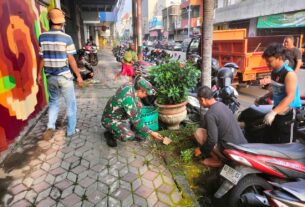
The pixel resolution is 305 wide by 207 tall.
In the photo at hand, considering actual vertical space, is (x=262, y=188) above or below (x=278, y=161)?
below

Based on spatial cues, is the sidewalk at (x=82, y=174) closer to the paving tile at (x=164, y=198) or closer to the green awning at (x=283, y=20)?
the paving tile at (x=164, y=198)

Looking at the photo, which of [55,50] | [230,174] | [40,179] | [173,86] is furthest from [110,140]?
[230,174]

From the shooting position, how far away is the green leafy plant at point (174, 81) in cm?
426

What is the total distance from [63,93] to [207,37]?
259cm

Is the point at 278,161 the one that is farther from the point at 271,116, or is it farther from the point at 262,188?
the point at 271,116

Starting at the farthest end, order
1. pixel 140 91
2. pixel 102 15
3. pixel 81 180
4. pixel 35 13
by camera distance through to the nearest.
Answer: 1. pixel 102 15
2. pixel 35 13
3. pixel 140 91
4. pixel 81 180

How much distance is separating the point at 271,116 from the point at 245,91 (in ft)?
18.8

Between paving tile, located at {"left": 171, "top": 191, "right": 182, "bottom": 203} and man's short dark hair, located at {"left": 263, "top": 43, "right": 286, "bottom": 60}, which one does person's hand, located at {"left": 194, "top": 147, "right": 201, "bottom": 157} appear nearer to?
paving tile, located at {"left": 171, "top": 191, "right": 182, "bottom": 203}

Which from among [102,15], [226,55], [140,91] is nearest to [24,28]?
[140,91]

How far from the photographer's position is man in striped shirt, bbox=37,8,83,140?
376cm

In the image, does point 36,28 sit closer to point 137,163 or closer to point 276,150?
point 137,163

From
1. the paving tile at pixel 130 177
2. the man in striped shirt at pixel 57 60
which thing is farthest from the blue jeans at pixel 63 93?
the paving tile at pixel 130 177

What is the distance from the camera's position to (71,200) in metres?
2.68

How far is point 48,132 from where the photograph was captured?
4.15m
